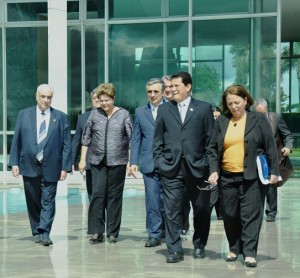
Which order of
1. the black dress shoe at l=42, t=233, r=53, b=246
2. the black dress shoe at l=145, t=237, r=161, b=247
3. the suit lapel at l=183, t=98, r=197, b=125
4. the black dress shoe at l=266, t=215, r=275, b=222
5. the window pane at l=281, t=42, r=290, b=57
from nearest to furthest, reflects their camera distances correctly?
the suit lapel at l=183, t=98, r=197, b=125, the black dress shoe at l=145, t=237, r=161, b=247, the black dress shoe at l=42, t=233, r=53, b=246, the black dress shoe at l=266, t=215, r=275, b=222, the window pane at l=281, t=42, r=290, b=57

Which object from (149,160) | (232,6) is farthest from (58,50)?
(149,160)

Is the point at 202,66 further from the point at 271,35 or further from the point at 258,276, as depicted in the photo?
the point at 258,276

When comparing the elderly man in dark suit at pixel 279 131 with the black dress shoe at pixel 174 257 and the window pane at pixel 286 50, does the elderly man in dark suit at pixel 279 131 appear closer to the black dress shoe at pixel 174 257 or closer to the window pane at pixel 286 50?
the black dress shoe at pixel 174 257

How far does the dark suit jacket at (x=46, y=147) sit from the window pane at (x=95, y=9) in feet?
41.6

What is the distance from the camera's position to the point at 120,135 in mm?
9852

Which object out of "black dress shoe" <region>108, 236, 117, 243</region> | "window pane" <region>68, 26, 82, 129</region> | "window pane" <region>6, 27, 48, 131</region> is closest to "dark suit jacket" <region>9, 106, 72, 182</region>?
"black dress shoe" <region>108, 236, 117, 243</region>

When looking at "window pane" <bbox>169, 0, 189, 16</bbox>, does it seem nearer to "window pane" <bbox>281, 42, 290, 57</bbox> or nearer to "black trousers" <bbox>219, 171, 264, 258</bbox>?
"black trousers" <bbox>219, 171, 264, 258</bbox>

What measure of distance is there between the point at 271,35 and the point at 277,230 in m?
10.5

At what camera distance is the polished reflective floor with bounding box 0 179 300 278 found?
7566 mm

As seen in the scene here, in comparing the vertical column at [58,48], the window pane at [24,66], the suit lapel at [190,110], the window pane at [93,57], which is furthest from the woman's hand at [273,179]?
the window pane at [24,66]

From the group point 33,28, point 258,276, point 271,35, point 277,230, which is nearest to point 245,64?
point 271,35

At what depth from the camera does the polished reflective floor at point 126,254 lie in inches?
298

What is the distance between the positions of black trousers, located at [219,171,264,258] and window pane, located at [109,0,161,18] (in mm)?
14048

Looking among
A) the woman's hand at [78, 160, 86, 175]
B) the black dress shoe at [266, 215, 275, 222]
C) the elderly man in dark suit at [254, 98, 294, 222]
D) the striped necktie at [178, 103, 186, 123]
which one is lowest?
the black dress shoe at [266, 215, 275, 222]
